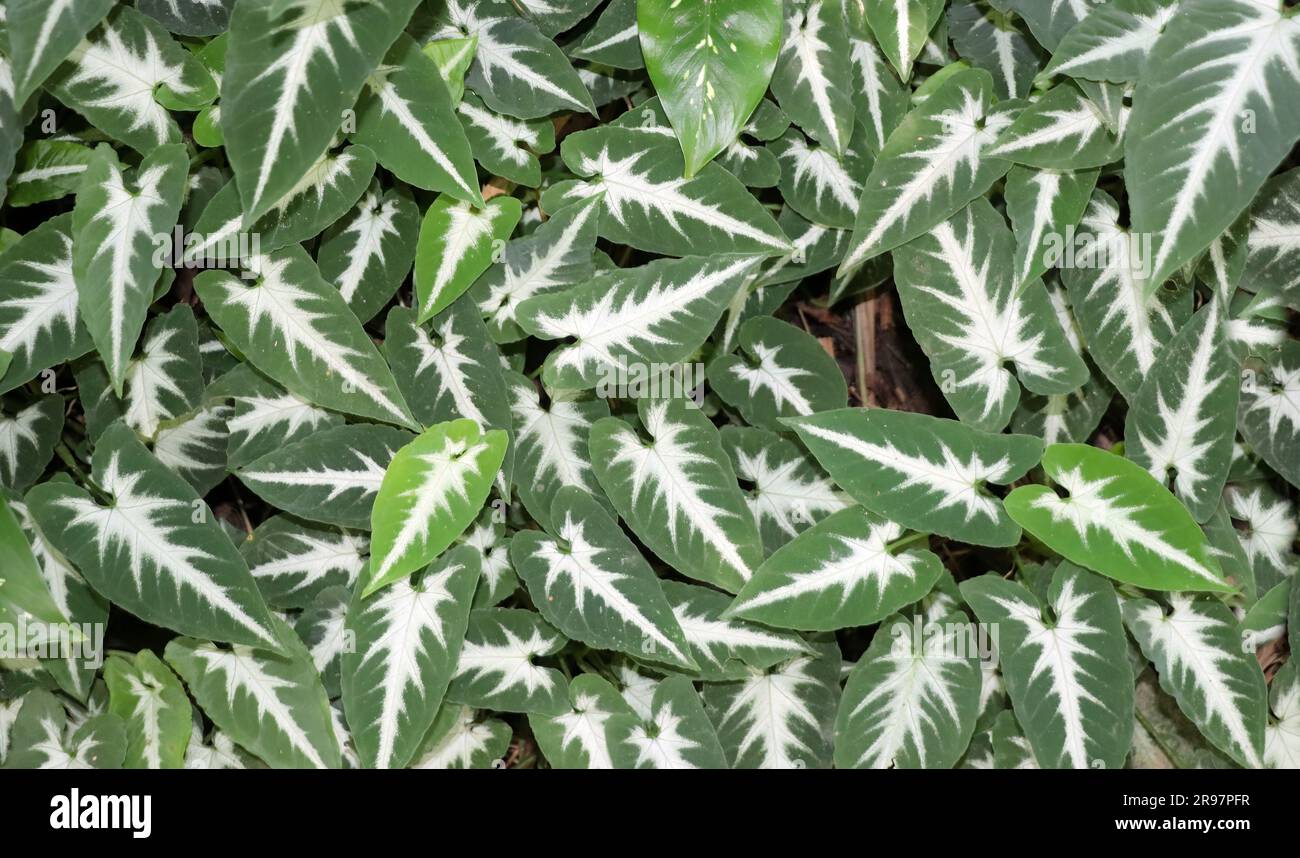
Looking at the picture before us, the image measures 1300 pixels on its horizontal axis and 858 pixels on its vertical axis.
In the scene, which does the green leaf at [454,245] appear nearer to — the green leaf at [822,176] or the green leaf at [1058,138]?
the green leaf at [822,176]

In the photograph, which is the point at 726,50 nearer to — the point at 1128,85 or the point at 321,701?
the point at 1128,85

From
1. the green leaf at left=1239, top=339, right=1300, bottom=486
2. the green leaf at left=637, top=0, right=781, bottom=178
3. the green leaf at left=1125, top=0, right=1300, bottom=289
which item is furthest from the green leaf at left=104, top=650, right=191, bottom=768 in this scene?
the green leaf at left=1239, top=339, right=1300, bottom=486

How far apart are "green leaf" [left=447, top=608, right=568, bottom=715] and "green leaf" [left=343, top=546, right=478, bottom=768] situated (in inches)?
4.4

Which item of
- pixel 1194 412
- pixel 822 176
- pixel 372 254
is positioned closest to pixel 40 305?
pixel 372 254

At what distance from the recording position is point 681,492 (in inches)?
73.4

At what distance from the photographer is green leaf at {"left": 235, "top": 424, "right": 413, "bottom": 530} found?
6.01 ft

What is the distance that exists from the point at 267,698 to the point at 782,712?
3.12ft

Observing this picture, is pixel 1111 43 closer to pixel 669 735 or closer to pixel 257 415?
pixel 669 735

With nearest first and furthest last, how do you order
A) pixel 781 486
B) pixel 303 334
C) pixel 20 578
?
pixel 20 578 → pixel 303 334 → pixel 781 486

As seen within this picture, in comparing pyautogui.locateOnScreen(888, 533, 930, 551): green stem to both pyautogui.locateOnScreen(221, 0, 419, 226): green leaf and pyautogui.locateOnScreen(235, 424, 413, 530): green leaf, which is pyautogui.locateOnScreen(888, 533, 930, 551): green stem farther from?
pyautogui.locateOnScreen(221, 0, 419, 226): green leaf

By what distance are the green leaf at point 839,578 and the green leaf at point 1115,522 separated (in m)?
0.21

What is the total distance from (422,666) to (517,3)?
126 cm
